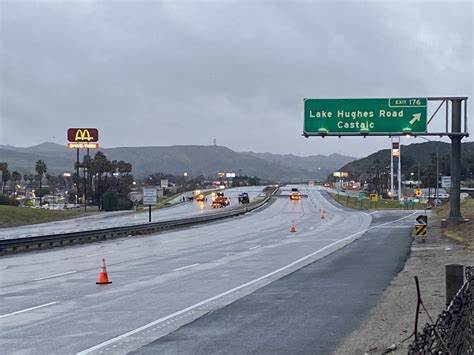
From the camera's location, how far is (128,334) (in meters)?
11.0

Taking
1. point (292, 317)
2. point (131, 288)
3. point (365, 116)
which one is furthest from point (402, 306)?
point (365, 116)

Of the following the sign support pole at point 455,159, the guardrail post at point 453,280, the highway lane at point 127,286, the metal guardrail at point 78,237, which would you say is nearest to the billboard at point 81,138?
the metal guardrail at point 78,237

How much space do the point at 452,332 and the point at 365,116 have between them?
3233cm

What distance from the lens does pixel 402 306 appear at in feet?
44.2

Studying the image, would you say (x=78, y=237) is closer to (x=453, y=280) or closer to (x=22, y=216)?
(x=453, y=280)

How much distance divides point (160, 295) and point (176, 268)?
6328 millimetres

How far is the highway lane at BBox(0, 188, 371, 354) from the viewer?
1109cm

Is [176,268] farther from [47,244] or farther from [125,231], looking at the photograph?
[125,231]

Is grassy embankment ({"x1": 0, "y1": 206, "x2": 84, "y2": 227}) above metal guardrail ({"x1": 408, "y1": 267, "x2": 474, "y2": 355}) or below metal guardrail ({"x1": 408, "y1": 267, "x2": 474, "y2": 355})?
below

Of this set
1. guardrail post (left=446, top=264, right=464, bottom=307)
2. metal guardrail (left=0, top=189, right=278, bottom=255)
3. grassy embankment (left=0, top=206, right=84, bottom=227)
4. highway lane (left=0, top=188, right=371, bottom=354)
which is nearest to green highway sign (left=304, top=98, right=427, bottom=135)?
highway lane (left=0, top=188, right=371, bottom=354)

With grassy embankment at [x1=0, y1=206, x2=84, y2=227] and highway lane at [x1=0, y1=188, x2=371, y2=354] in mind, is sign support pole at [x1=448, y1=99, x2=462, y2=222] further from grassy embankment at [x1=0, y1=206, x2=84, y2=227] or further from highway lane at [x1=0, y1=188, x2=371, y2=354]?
grassy embankment at [x1=0, y1=206, x2=84, y2=227]

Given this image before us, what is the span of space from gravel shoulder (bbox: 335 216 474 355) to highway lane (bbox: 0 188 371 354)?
131 inches

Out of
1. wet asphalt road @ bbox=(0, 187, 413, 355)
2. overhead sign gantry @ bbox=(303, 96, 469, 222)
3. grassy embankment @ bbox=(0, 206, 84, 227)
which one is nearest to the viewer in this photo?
wet asphalt road @ bbox=(0, 187, 413, 355)

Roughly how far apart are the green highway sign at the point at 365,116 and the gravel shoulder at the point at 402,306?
12708 millimetres
